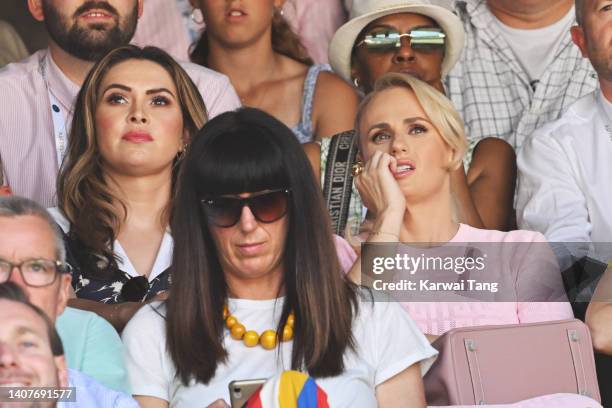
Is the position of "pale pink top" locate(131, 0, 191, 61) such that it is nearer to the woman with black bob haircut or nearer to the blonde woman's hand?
the blonde woman's hand

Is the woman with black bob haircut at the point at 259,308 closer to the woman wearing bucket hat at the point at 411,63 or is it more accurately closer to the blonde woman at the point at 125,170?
the blonde woman at the point at 125,170

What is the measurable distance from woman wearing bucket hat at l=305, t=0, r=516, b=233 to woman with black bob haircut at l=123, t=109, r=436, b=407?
122 centimetres

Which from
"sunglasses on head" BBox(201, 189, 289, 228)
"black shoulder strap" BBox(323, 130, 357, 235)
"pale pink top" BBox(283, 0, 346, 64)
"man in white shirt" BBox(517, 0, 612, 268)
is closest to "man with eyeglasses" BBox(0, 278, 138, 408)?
"sunglasses on head" BBox(201, 189, 289, 228)

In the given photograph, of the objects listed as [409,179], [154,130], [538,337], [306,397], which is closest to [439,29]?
[409,179]

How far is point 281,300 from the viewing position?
328 cm

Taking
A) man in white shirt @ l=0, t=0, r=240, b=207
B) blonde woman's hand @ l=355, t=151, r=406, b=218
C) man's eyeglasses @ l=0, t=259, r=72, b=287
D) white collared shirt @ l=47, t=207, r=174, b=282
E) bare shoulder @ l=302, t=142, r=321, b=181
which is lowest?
man's eyeglasses @ l=0, t=259, r=72, b=287

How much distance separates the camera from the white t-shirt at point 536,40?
5168 millimetres

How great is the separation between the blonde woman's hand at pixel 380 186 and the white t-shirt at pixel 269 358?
0.67 m

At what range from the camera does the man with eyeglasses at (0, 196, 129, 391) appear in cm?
293

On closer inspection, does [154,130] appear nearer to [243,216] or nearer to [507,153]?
[243,216]

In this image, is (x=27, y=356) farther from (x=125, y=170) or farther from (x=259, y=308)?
(x=125, y=170)

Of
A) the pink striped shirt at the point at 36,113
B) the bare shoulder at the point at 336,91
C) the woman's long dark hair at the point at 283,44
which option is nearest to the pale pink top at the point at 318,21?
the woman's long dark hair at the point at 283,44

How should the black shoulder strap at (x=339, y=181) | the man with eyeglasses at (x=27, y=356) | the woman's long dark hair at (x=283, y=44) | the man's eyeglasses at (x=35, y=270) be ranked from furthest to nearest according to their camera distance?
the woman's long dark hair at (x=283, y=44), the black shoulder strap at (x=339, y=181), the man's eyeglasses at (x=35, y=270), the man with eyeglasses at (x=27, y=356)

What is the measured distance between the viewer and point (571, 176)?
175 inches
